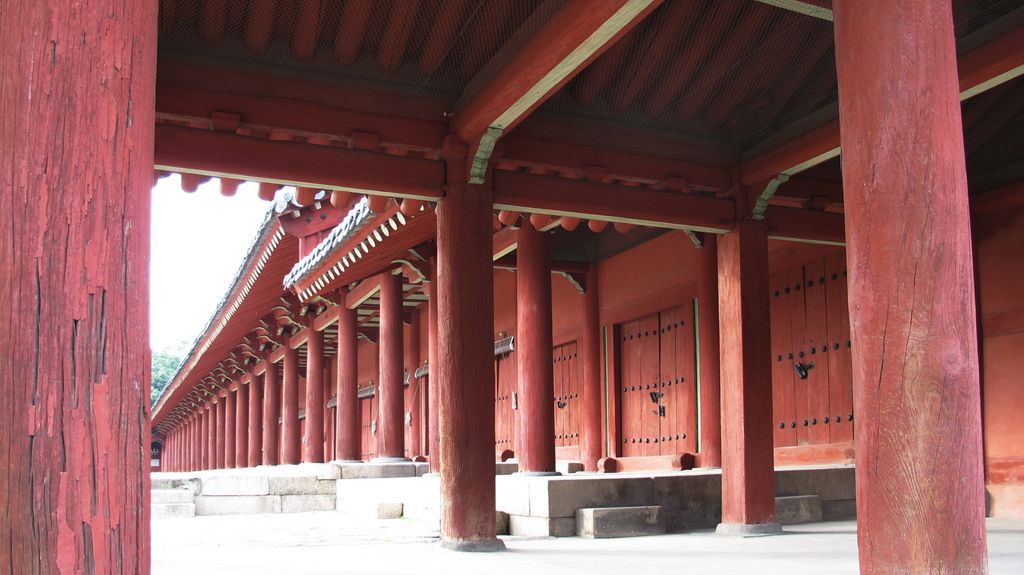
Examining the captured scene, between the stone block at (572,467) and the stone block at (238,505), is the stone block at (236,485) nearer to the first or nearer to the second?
the stone block at (238,505)

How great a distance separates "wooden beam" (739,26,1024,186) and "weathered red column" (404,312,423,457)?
387 inches

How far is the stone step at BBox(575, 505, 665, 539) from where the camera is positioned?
289 inches

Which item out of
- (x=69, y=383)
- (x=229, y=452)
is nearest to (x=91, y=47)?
(x=69, y=383)

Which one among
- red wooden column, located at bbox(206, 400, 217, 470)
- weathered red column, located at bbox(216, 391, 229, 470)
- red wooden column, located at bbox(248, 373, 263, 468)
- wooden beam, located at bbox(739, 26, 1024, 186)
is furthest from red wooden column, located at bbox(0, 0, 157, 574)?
red wooden column, located at bbox(206, 400, 217, 470)

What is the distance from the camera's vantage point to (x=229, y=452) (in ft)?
97.3

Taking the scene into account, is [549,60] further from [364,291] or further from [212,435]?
[212,435]

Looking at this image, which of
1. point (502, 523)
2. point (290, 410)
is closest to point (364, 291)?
point (290, 410)

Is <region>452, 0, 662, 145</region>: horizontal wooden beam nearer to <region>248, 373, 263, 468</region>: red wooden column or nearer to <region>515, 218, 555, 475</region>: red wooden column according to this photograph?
<region>515, 218, 555, 475</region>: red wooden column

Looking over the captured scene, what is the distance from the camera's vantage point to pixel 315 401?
1570cm

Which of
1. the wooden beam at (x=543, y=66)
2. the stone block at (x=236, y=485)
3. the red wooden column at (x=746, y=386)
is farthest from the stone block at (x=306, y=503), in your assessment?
the wooden beam at (x=543, y=66)

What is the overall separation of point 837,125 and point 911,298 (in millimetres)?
3485

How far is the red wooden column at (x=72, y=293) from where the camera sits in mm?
1582

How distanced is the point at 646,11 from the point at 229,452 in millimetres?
27290

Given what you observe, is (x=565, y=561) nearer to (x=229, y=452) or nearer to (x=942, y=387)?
(x=942, y=387)
